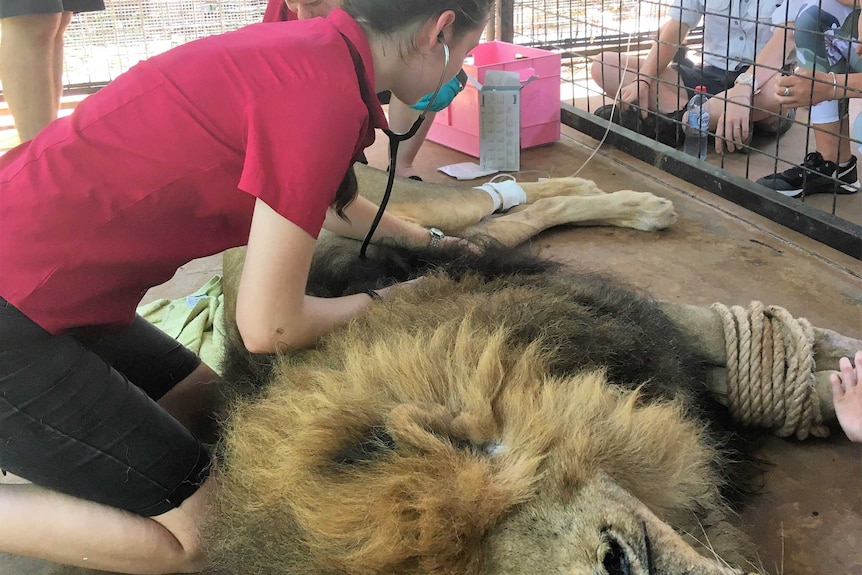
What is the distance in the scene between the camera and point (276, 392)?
4.44 ft

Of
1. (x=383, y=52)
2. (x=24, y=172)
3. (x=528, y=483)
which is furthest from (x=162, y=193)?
(x=528, y=483)

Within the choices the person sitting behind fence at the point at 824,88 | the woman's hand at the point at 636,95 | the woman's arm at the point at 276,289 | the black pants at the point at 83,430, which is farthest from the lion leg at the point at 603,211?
the black pants at the point at 83,430

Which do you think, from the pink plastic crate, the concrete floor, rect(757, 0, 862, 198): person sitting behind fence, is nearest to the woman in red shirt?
the concrete floor

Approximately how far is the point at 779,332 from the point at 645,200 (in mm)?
1202

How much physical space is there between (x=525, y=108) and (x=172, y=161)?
2860mm

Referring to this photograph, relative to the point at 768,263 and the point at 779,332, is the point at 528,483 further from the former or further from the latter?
the point at 768,263

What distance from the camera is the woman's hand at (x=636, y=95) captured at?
4.09 m

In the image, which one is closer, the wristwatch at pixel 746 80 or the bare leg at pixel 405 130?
the bare leg at pixel 405 130

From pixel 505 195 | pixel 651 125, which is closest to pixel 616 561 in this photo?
pixel 505 195

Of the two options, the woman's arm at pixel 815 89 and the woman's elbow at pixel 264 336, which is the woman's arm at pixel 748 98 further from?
the woman's elbow at pixel 264 336

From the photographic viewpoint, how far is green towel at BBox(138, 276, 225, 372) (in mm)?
2451

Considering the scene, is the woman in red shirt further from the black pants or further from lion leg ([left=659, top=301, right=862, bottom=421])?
lion leg ([left=659, top=301, right=862, bottom=421])

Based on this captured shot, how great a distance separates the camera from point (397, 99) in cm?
268

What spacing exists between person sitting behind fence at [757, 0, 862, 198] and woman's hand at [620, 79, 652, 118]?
89 centimetres
